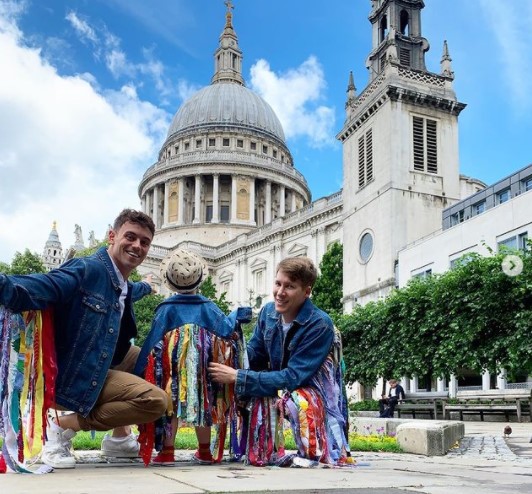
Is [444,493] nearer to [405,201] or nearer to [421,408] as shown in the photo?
[421,408]

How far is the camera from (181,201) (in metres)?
81.8

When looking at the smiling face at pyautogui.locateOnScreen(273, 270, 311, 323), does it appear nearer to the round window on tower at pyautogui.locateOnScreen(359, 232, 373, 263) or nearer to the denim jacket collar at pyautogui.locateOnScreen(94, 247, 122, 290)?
the denim jacket collar at pyautogui.locateOnScreen(94, 247, 122, 290)

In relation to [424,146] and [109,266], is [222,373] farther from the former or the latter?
[424,146]

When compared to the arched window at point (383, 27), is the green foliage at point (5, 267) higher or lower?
lower

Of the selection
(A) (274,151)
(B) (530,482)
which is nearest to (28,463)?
(B) (530,482)

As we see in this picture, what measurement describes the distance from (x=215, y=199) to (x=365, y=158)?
4020cm

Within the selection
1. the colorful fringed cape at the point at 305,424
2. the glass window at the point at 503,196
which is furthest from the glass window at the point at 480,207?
the colorful fringed cape at the point at 305,424

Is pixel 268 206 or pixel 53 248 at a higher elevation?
pixel 53 248

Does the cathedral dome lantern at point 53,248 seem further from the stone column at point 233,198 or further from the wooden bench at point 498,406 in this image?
the wooden bench at point 498,406

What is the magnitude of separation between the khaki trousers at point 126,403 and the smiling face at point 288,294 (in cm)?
123

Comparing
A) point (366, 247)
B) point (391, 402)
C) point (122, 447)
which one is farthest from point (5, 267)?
point (122, 447)

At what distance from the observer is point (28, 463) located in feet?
15.9

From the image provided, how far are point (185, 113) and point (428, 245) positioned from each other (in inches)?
2493

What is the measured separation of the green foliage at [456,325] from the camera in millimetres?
20906
